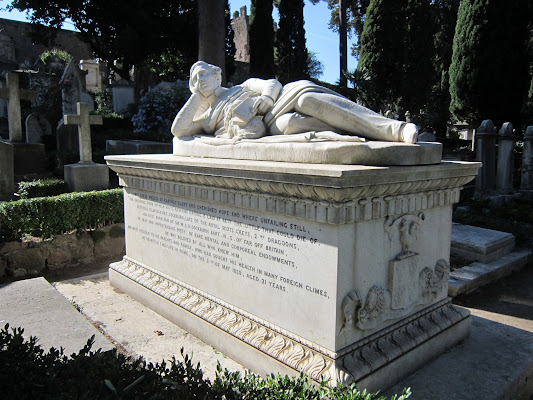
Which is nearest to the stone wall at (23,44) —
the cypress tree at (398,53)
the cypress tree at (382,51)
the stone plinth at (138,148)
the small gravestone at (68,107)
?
the small gravestone at (68,107)

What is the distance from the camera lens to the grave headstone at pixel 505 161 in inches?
365

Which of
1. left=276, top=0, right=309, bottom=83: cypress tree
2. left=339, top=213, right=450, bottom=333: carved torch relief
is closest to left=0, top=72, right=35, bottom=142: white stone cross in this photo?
left=339, top=213, right=450, bottom=333: carved torch relief

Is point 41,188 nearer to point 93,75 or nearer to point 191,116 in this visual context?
point 191,116

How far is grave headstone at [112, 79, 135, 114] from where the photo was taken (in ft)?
64.8

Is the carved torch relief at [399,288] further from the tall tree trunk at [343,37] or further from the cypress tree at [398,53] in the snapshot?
the tall tree trunk at [343,37]

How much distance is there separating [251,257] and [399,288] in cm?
98

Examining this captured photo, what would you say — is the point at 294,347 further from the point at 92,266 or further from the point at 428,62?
the point at 428,62

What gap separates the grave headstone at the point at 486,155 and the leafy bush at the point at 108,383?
861 centimetres

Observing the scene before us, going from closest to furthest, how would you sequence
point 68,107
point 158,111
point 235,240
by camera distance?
point 235,240
point 68,107
point 158,111

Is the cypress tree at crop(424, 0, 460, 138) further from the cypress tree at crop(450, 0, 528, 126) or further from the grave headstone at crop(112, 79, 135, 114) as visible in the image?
the grave headstone at crop(112, 79, 135, 114)

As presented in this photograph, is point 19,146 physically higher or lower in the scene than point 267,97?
lower

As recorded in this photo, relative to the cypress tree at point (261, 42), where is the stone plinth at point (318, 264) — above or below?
below

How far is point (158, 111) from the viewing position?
1436cm

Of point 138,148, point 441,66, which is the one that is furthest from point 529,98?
point 138,148
